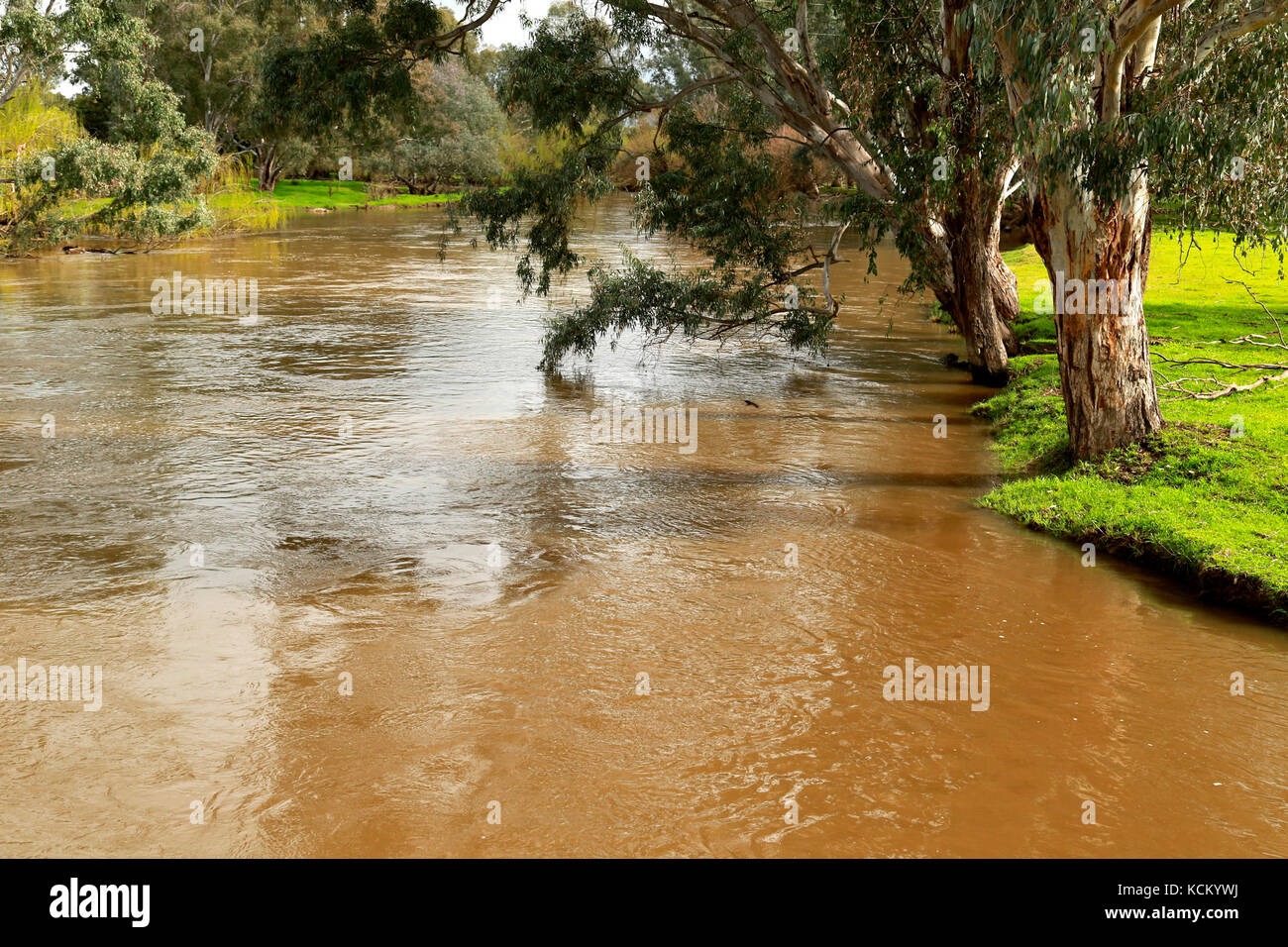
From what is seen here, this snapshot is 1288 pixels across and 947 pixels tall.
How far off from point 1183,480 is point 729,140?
9.40 metres

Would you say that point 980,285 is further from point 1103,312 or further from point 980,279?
point 1103,312

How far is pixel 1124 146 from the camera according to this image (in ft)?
28.9

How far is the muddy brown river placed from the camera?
5.26 m

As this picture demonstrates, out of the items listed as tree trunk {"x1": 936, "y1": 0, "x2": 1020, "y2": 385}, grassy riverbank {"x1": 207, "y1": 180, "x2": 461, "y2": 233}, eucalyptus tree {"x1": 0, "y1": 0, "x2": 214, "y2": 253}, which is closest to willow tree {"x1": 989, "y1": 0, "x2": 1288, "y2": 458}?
tree trunk {"x1": 936, "y1": 0, "x2": 1020, "y2": 385}

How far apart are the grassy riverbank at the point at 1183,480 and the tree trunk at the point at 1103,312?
322 mm

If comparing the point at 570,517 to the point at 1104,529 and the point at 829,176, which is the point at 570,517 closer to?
the point at 1104,529

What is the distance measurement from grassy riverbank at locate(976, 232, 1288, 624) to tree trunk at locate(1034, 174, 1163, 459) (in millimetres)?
322

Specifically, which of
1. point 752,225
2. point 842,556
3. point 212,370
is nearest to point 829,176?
point 752,225

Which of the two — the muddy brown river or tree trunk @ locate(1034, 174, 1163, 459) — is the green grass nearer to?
the muddy brown river

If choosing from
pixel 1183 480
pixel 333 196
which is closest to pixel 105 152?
pixel 1183 480

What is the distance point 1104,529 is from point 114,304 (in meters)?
20.8

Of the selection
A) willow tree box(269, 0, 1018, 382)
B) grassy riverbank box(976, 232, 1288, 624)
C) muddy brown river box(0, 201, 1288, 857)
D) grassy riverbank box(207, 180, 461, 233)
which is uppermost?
grassy riverbank box(207, 180, 461, 233)

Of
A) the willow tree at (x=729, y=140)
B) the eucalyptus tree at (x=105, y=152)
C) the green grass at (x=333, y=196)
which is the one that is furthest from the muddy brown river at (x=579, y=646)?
the green grass at (x=333, y=196)

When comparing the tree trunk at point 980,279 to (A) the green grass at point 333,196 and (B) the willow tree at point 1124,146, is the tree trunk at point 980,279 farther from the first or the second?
(A) the green grass at point 333,196
